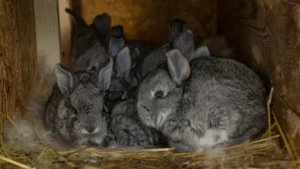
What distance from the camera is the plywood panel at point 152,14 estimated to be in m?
4.49

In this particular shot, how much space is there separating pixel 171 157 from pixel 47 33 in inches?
73.8

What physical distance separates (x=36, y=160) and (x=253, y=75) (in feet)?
4.74

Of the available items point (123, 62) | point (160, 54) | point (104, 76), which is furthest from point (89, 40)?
point (104, 76)

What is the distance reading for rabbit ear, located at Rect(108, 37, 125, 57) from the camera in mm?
3701

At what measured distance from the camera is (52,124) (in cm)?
326

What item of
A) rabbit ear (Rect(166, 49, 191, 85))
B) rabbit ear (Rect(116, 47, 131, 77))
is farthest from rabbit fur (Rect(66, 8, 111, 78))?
rabbit ear (Rect(166, 49, 191, 85))

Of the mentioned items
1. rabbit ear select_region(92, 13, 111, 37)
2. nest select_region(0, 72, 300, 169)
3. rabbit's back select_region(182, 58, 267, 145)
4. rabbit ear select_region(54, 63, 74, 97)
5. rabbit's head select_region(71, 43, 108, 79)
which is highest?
rabbit ear select_region(92, 13, 111, 37)

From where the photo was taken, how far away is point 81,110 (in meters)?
2.88

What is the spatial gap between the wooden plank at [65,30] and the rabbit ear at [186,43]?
1.45m

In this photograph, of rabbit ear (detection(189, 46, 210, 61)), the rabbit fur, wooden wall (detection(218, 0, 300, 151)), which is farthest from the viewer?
the rabbit fur

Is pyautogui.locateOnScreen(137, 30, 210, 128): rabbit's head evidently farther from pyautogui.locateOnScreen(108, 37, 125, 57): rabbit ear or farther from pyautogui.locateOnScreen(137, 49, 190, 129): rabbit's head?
pyautogui.locateOnScreen(108, 37, 125, 57): rabbit ear

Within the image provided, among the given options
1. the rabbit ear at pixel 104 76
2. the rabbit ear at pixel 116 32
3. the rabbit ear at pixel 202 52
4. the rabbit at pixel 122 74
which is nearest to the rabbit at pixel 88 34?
the rabbit ear at pixel 116 32

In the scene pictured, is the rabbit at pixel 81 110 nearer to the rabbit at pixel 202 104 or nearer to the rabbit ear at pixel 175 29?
the rabbit at pixel 202 104

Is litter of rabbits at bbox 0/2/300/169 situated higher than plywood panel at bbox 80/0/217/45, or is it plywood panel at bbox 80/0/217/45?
plywood panel at bbox 80/0/217/45
